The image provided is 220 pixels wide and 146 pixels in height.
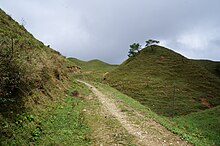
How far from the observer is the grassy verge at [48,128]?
9.38 meters

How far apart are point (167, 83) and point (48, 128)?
40.6 m

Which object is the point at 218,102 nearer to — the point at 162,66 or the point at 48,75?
the point at 162,66

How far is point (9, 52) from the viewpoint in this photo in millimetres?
10883

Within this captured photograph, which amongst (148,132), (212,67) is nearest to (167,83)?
(148,132)

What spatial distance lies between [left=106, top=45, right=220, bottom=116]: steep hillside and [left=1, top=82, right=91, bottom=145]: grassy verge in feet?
68.1

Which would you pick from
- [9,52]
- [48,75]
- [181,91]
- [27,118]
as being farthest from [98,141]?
[181,91]

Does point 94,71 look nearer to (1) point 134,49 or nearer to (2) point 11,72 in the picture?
(1) point 134,49

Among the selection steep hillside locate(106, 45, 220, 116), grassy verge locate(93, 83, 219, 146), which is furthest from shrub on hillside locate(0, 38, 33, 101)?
steep hillside locate(106, 45, 220, 116)

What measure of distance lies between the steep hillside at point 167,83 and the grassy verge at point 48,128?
20.8 m

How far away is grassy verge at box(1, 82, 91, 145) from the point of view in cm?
938

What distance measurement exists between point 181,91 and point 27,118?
3901 centimetres

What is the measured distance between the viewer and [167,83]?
48688 mm

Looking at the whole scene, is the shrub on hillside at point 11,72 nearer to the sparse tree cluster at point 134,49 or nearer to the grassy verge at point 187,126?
the grassy verge at point 187,126

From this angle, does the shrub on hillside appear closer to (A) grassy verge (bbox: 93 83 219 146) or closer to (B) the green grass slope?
(A) grassy verge (bbox: 93 83 219 146)
